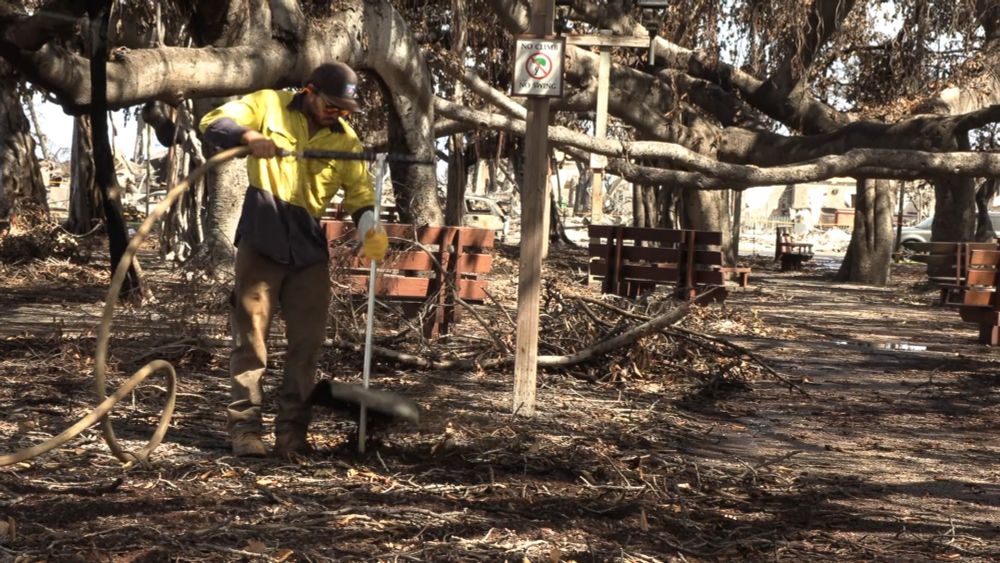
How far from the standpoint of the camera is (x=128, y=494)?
5738 millimetres

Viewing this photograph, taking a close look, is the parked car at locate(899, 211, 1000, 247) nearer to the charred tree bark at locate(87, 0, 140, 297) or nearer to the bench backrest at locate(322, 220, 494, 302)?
the bench backrest at locate(322, 220, 494, 302)

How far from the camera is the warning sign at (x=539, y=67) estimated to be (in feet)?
26.5

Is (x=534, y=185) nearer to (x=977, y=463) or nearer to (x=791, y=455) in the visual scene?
(x=791, y=455)

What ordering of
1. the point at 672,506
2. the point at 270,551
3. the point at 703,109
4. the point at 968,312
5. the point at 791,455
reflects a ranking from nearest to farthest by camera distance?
1. the point at 270,551
2. the point at 672,506
3. the point at 791,455
4. the point at 968,312
5. the point at 703,109

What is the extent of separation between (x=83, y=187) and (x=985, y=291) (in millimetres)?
17298

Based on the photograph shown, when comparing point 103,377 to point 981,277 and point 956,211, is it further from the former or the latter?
point 956,211

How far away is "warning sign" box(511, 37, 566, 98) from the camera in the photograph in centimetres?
809

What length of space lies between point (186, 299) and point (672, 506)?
203 inches

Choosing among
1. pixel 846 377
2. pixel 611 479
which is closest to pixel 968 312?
pixel 846 377

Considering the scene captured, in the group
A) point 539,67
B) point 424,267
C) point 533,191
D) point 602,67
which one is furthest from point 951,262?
point 539,67

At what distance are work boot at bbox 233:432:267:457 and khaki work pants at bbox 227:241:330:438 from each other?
0.08 ft

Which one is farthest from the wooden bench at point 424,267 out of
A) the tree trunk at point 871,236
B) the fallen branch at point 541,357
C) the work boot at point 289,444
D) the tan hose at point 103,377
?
the tree trunk at point 871,236

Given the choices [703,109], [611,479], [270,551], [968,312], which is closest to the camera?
[270,551]

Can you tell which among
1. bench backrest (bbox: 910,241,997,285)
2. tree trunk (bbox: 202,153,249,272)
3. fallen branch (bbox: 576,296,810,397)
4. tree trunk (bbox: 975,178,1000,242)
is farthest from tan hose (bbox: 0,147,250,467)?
tree trunk (bbox: 975,178,1000,242)
